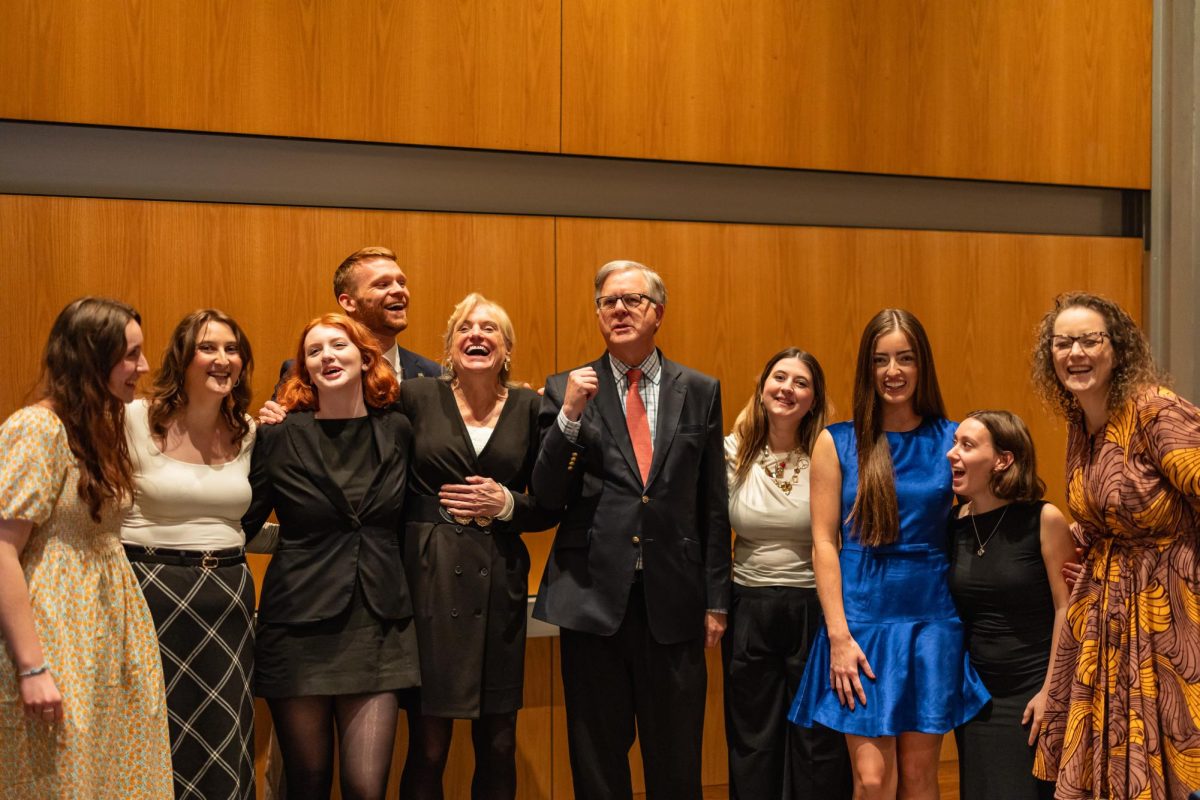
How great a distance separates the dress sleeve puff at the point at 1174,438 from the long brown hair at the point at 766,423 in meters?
0.90

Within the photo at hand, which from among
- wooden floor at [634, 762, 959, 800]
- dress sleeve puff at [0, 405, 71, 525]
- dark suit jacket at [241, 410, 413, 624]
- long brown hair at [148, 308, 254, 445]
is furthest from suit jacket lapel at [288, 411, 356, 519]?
wooden floor at [634, 762, 959, 800]

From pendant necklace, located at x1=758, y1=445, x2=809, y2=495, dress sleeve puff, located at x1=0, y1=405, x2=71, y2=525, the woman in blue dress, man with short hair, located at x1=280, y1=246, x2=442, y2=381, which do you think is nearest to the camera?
dress sleeve puff, located at x1=0, y1=405, x2=71, y2=525

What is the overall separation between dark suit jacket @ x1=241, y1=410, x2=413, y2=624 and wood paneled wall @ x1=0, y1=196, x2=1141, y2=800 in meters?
1.14

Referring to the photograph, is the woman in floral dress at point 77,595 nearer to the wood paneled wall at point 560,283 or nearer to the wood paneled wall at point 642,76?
the wood paneled wall at point 560,283

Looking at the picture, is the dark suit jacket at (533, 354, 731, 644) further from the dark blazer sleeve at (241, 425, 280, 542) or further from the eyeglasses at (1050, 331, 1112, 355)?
the eyeglasses at (1050, 331, 1112, 355)

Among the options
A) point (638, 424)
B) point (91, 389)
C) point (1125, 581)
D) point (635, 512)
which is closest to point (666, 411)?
point (638, 424)

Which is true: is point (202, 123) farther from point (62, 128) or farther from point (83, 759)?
point (83, 759)

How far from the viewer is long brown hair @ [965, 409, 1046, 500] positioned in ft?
9.69

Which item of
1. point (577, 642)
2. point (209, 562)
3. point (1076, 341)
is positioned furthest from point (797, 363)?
point (209, 562)

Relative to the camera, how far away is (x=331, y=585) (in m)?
2.82

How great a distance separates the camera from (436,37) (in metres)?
4.16

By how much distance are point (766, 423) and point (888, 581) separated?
0.63m

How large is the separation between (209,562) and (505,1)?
2.49 metres

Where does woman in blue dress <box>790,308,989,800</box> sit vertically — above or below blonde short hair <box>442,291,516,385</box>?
below
